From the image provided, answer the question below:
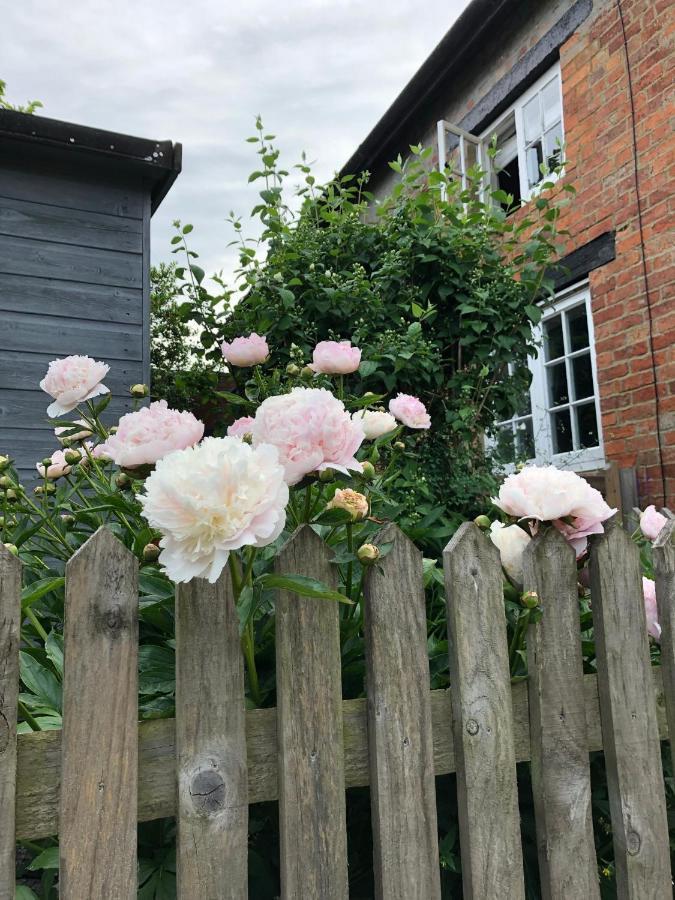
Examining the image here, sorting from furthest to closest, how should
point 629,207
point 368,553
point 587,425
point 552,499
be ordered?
1. point 587,425
2. point 629,207
3. point 552,499
4. point 368,553

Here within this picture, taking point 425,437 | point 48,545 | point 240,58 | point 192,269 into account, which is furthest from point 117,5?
point 48,545

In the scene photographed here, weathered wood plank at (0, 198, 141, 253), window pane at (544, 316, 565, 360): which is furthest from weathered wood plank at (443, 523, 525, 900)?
window pane at (544, 316, 565, 360)

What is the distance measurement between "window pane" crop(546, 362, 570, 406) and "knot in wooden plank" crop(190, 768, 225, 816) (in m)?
4.79

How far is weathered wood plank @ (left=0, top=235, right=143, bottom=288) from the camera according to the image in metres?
3.74

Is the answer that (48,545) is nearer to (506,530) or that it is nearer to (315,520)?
(315,520)

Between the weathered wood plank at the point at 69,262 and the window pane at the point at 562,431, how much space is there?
126 inches

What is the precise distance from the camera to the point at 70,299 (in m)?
3.82

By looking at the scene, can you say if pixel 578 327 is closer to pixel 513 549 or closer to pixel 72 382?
pixel 513 549

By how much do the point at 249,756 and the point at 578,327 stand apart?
4.83 metres

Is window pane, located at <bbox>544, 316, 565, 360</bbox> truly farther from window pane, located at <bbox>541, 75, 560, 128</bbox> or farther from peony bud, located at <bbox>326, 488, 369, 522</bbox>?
peony bud, located at <bbox>326, 488, 369, 522</bbox>

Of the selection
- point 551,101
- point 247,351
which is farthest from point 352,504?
point 551,101

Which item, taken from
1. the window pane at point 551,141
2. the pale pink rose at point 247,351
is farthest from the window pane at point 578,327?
the pale pink rose at point 247,351

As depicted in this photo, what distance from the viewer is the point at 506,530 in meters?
1.24

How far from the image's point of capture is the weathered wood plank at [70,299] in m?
3.72
